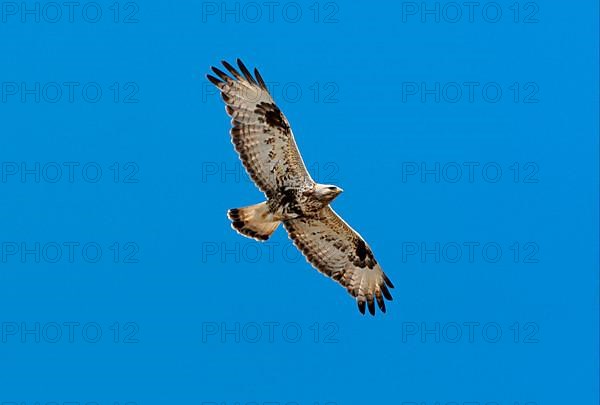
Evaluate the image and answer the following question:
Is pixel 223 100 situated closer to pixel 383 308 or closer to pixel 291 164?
pixel 291 164

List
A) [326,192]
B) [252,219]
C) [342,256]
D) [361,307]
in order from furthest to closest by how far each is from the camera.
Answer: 1. [361,307]
2. [342,256]
3. [252,219]
4. [326,192]

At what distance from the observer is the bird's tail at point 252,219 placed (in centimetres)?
1605

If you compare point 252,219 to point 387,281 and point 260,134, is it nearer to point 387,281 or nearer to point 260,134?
→ point 260,134

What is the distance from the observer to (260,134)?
52.4 feet

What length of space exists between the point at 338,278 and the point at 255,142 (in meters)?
2.20

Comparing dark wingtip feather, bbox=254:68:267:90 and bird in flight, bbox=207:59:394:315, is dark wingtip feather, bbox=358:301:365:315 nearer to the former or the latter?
bird in flight, bbox=207:59:394:315

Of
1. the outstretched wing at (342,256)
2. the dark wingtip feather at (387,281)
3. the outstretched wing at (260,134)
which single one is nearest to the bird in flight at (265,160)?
the outstretched wing at (260,134)

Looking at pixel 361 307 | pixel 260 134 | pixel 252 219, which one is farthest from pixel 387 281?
pixel 260 134

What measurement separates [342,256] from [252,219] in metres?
1.50

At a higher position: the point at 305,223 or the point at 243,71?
the point at 243,71

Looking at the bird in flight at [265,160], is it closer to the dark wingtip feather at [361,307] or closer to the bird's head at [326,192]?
the bird's head at [326,192]

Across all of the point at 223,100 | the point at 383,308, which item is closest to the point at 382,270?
the point at 383,308

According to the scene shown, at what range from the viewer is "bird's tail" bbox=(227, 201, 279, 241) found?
16047 millimetres

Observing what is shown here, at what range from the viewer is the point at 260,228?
16141 mm
